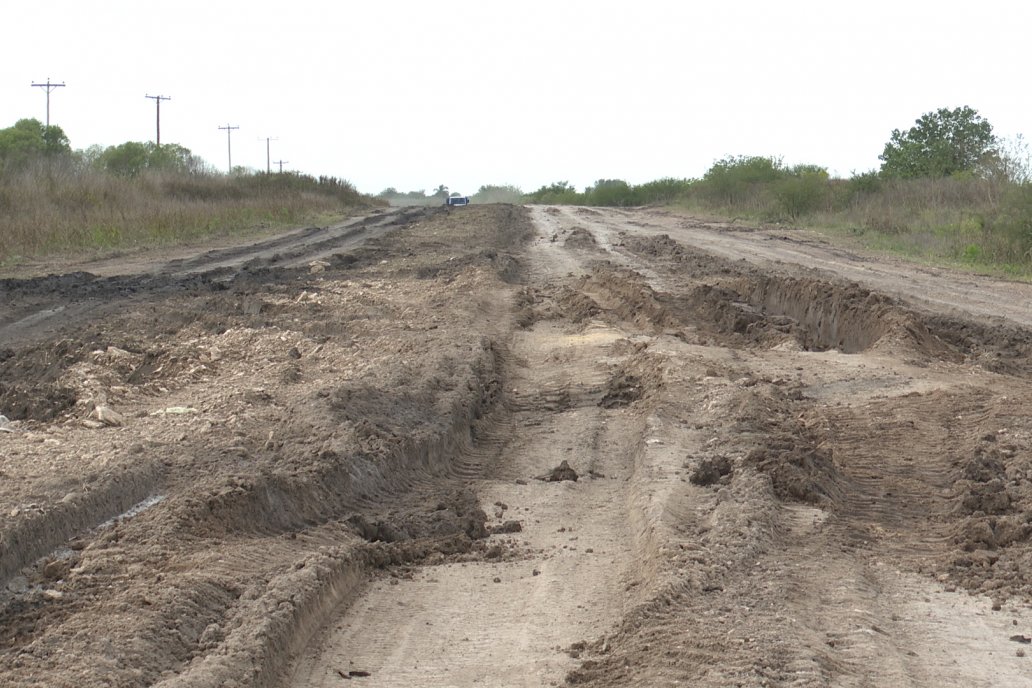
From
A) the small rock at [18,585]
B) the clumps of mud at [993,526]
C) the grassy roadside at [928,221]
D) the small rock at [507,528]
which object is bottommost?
the small rock at [507,528]

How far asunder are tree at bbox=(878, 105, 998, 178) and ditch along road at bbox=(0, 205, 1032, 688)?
2599cm

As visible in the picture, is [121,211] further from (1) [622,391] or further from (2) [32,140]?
(2) [32,140]

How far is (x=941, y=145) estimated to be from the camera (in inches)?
1443

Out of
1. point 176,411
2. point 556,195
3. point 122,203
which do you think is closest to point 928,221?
point 122,203

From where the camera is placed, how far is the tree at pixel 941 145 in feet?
119

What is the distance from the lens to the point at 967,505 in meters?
5.89

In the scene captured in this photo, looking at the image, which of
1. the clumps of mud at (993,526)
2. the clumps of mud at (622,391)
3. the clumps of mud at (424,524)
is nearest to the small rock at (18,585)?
the clumps of mud at (424,524)

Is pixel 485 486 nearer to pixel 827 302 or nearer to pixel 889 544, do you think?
pixel 889 544

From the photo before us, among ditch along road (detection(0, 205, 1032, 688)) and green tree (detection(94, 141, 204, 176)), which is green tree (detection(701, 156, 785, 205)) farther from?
ditch along road (detection(0, 205, 1032, 688))

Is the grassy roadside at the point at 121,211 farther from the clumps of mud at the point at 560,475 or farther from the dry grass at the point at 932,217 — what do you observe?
the dry grass at the point at 932,217

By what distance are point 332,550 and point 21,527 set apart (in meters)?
1.39

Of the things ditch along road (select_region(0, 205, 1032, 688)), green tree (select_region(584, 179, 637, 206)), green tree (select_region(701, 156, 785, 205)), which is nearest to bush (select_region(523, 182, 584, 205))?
green tree (select_region(584, 179, 637, 206))

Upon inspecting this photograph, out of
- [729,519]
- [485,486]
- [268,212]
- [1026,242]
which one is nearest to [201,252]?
[268,212]

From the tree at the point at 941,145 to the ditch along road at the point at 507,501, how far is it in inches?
1023
